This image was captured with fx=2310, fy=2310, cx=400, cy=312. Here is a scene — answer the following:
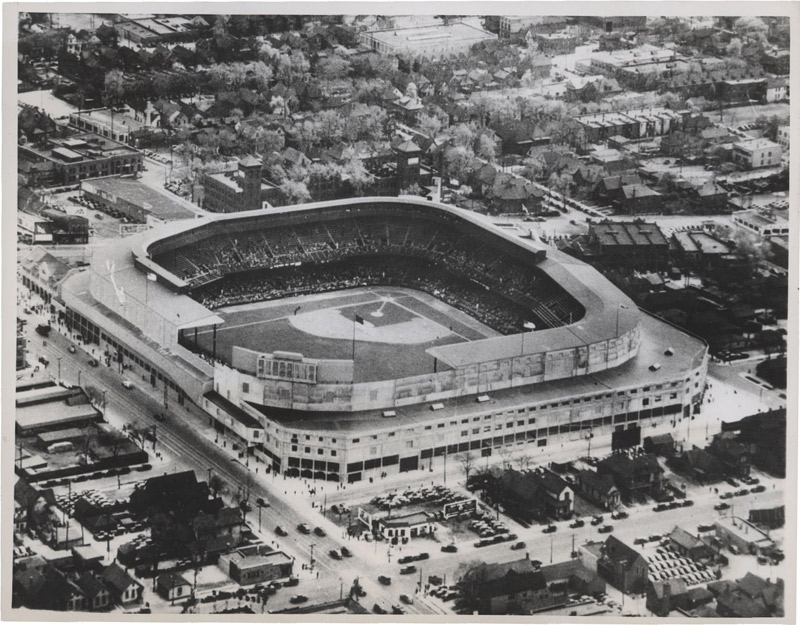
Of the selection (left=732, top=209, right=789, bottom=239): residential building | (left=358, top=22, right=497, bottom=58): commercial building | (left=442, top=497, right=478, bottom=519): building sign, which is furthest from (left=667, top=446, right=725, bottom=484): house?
(left=358, top=22, right=497, bottom=58): commercial building

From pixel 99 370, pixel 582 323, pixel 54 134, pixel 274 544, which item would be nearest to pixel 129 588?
pixel 274 544

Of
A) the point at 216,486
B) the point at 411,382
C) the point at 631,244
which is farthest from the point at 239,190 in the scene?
the point at 216,486

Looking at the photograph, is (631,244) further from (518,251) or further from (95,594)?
(95,594)

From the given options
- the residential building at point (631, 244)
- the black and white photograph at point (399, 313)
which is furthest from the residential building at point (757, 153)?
the residential building at point (631, 244)

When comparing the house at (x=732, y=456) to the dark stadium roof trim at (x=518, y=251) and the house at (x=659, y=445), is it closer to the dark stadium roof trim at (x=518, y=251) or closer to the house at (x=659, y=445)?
Result: the house at (x=659, y=445)

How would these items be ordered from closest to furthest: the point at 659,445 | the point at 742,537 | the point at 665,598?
1. the point at 665,598
2. the point at 742,537
3. the point at 659,445

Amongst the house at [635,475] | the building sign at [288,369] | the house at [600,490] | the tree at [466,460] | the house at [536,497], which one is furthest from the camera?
the building sign at [288,369]
